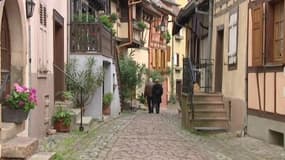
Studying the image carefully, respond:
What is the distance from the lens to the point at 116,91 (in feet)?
78.5

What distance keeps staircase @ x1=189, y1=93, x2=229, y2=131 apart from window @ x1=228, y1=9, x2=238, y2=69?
3.93 feet

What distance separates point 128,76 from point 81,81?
1024 centimetres

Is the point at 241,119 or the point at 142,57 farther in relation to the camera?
the point at 142,57

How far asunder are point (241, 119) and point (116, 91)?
10.3m

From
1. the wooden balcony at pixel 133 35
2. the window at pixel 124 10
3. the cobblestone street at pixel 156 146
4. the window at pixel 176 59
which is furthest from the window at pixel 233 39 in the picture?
the window at pixel 176 59

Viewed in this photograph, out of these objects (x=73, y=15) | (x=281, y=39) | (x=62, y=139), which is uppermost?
(x=73, y=15)

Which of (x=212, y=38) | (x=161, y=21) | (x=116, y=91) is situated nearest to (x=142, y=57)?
(x=161, y=21)

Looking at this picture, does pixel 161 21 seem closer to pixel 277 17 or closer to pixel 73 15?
pixel 73 15

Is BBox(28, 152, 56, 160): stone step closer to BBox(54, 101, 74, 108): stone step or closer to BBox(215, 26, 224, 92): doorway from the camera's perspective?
BBox(54, 101, 74, 108): stone step

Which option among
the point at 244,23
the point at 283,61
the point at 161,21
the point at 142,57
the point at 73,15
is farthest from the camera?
the point at 161,21

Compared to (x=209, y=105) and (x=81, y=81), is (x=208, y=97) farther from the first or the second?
(x=81, y=81)

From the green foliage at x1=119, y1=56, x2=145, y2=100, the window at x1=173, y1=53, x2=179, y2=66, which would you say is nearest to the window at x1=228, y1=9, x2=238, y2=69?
the green foliage at x1=119, y1=56, x2=145, y2=100

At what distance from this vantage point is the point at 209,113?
1587 centimetres

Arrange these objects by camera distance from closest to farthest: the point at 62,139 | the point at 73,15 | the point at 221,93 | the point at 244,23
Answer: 1. the point at 62,139
2. the point at 244,23
3. the point at 221,93
4. the point at 73,15
